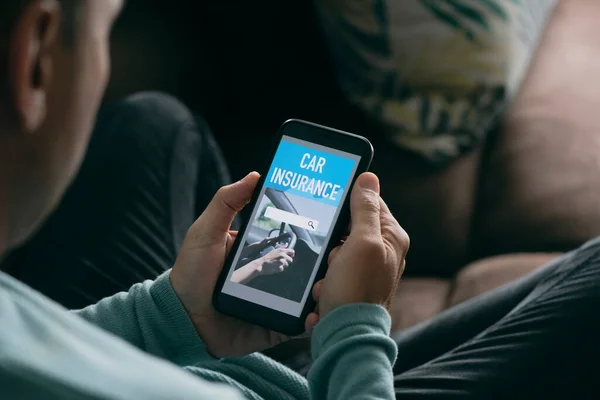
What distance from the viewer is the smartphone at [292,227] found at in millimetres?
650

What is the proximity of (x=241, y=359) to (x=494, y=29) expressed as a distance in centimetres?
66

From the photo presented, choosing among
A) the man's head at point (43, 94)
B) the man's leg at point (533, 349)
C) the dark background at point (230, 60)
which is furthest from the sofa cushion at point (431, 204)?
the man's head at point (43, 94)

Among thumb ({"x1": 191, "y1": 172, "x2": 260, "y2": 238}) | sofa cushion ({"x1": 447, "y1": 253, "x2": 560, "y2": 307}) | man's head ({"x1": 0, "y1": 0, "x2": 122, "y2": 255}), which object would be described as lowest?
sofa cushion ({"x1": 447, "y1": 253, "x2": 560, "y2": 307})

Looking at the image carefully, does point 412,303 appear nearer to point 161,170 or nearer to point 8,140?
point 161,170

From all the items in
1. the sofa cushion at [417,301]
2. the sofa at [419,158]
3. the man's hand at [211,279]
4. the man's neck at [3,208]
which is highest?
the man's neck at [3,208]

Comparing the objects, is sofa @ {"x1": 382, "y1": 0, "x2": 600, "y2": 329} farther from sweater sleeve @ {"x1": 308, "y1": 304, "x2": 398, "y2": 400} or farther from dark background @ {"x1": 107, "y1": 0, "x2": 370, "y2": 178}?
sweater sleeve @ {"x1": 308, "y1": 304, "x2": 398, "y2": 400}

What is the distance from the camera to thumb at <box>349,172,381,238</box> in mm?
596

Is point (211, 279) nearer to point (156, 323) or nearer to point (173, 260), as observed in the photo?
point (156, 323)

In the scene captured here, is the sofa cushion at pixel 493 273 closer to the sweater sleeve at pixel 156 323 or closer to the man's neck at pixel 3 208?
the sweater sleeve at pixel 156 323

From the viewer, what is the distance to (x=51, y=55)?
406 mm

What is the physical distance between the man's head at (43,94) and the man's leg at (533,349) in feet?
1.41

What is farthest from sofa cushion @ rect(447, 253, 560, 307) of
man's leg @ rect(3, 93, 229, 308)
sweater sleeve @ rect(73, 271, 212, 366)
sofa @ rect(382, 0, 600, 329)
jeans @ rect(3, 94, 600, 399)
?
sweater sleeve @ rect(73, 271, 212, 366)

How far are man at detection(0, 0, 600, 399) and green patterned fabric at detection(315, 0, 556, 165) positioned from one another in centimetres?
37

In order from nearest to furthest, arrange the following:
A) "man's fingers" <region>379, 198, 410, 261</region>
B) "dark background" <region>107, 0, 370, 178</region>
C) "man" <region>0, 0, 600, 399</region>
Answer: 1. "man" <region>0, 0, 600, 399</region>
2. "man's fingers" <region>379, 198, 410, 261</region>
3. "dark background" <region>107, 0, 370, 178</region>
